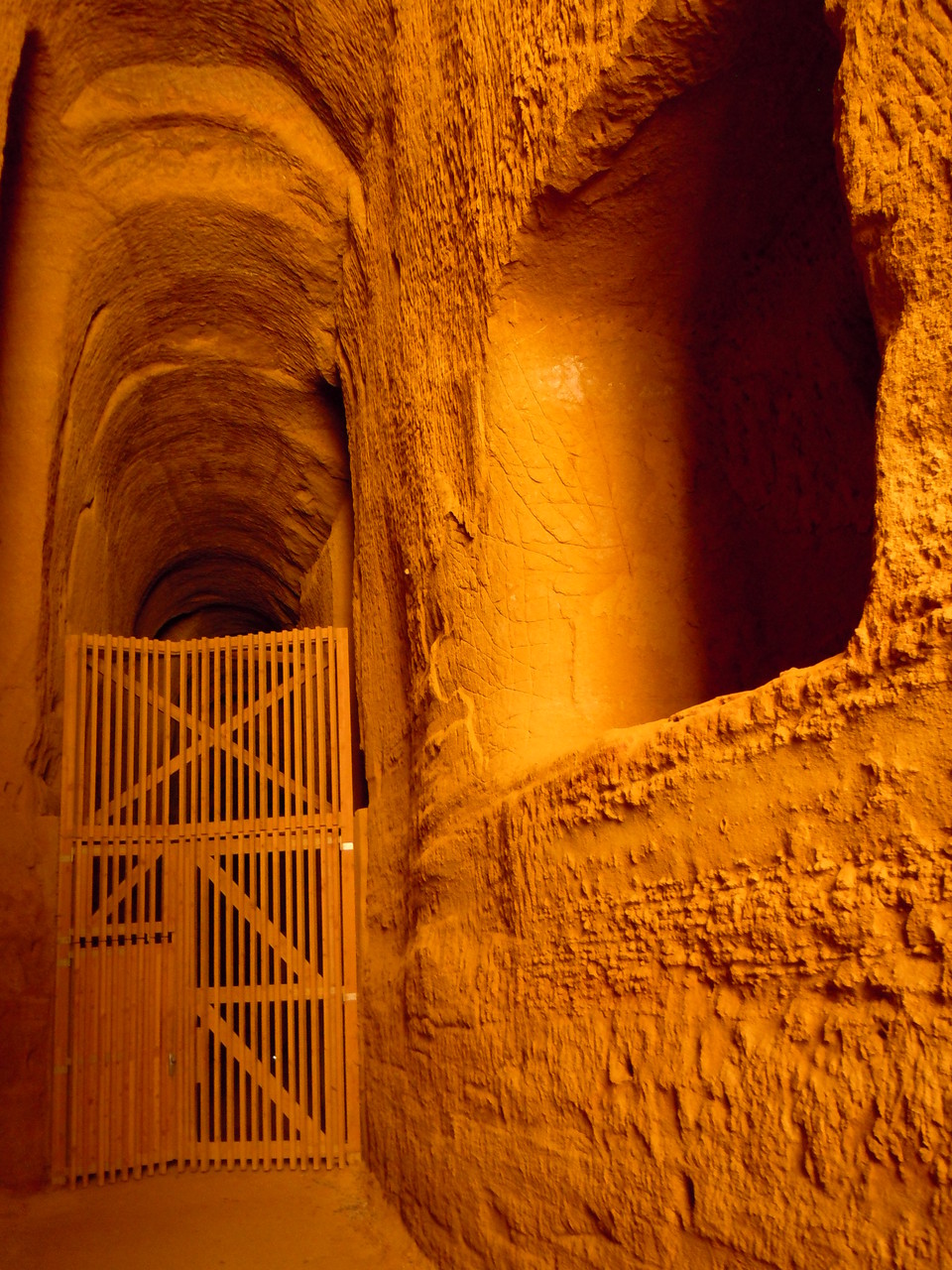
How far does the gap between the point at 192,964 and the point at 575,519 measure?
339 cm

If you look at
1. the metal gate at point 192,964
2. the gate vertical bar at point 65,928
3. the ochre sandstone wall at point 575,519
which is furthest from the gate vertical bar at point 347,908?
the gate vertical bar at point 65,928

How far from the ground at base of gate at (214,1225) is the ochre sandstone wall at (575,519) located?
0.94 ft

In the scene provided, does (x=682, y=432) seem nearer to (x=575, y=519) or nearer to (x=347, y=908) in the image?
(x=575, y=519)

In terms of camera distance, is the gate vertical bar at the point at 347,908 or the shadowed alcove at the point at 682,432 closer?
the shadowed alcove at the point at 682,432

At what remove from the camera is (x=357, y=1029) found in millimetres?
5410

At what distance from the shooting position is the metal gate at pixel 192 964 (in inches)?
213

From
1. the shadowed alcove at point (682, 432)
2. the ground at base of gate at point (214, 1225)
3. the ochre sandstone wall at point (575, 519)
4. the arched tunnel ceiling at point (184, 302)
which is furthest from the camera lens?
the arched tunnel ceiling at point (184, 302)

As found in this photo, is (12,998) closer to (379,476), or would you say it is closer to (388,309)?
(379,476)

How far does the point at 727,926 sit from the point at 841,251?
2.39 metres

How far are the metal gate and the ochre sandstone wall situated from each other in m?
0.19

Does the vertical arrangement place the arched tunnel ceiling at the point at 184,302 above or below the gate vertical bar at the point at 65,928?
above

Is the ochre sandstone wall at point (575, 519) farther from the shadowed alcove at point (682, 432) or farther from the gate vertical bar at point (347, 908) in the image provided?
the gate vertical bar at point (347, 908)

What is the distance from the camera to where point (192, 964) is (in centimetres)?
570

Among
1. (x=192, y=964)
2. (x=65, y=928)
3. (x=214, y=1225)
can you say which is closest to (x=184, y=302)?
(x=65, y=928)
